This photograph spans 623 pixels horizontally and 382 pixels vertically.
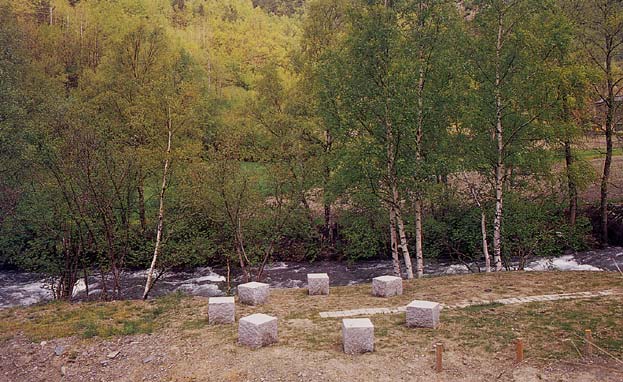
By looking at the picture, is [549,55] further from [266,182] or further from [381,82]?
[266,182]

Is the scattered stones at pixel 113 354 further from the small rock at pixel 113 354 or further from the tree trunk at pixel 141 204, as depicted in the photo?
the tree trunk at pixel 141 204

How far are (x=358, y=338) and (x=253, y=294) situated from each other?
4524 mm

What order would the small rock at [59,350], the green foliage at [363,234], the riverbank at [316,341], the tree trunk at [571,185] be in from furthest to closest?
the green foliage at [363,234] → the tree trunk at [571,185] → the small rock at [59,350] → the riverbank at [316,341]

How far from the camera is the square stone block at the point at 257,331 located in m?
9.46

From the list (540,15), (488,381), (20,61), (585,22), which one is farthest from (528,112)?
(20,61)

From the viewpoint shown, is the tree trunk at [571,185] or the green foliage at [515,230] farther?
the green foliage at [515,230]

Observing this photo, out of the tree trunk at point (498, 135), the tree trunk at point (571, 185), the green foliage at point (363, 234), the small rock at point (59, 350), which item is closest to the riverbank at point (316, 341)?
the small rock at point (59, 350)

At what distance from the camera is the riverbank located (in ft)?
27.1

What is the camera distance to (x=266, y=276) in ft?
71.7

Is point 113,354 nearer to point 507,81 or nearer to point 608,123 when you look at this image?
point 507,81

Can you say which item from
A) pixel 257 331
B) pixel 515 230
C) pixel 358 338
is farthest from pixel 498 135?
pixel 257 331

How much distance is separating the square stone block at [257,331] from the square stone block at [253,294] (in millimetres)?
2964

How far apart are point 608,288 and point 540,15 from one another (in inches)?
380

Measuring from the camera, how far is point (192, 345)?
9.98m
